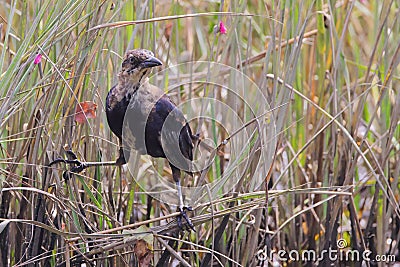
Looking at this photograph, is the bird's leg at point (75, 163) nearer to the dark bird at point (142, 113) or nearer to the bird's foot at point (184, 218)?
the dark bird at point (142, 113)

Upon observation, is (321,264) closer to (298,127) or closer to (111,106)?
(298,127)

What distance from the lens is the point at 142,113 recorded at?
69.6 inches

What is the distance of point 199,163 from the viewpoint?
6.96 ft

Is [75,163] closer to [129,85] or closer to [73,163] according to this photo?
[73,163]

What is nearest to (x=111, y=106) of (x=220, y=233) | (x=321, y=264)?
(x=220, y=233)

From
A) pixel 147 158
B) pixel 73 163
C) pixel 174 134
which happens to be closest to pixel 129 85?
pixel 174 134

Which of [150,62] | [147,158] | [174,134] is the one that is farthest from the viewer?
[147,158]

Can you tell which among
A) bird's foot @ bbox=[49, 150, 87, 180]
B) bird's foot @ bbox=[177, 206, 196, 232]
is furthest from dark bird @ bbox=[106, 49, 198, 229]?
bird's foot @ bbox=[49, 150, 87, 180]

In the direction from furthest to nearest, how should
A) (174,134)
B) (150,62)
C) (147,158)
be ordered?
(147,158)
(174,134)
(150,62)

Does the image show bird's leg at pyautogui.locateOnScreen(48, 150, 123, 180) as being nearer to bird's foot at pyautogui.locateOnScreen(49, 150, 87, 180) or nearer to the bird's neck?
bird's foot at pyautogui.locateOnScreen(49, 150, 87, 180)

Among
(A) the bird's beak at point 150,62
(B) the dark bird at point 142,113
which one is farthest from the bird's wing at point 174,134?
(A) the bird's beak at point 150,62

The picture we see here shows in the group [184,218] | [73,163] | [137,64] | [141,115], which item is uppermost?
[137,64]

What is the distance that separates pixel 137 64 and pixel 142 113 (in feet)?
0.39

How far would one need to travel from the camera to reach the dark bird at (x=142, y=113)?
1.75 metres
